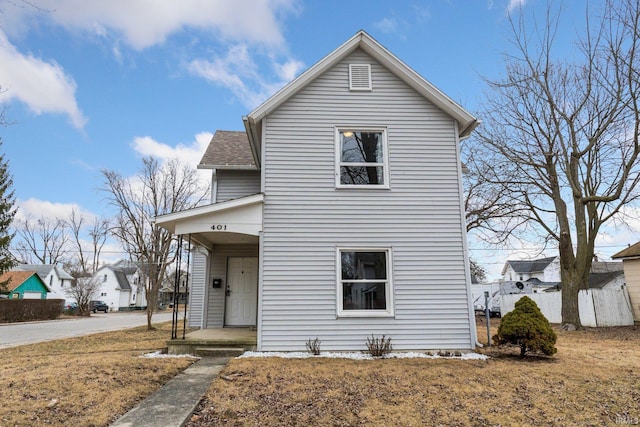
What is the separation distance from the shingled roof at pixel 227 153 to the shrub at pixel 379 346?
6.25 m

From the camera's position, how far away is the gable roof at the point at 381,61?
874cm

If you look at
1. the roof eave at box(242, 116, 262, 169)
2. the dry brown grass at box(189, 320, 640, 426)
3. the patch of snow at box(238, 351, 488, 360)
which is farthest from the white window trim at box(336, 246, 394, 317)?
the roof eave at box(242, 116, 262, 169)

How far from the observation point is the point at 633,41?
10.8 m

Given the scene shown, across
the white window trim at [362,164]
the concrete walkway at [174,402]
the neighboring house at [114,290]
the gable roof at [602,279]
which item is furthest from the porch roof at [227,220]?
the neighboring house at [114,290]

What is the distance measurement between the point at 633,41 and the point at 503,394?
1138cm

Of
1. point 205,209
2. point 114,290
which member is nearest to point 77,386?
point 205,209

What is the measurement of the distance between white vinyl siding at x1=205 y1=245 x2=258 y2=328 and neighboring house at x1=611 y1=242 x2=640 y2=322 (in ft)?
52.4

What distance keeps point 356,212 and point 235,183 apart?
16.3 feet

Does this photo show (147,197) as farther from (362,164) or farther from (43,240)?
(43,240)

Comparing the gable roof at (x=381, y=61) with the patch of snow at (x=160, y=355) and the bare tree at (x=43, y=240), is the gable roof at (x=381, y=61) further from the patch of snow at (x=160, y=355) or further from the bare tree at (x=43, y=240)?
the bare tree at (x=43, y=240)

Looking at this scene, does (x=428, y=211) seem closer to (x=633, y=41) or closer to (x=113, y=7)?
(x=113, y=7)

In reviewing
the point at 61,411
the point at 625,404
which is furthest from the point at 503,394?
the point at 61,411

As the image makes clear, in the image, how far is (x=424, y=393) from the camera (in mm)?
5211

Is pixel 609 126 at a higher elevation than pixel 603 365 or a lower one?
higher
